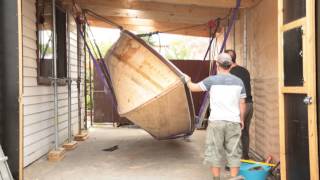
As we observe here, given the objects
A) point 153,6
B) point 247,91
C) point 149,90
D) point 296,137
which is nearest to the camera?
point 296,137

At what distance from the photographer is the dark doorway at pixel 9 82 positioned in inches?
128

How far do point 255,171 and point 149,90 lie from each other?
173 cm

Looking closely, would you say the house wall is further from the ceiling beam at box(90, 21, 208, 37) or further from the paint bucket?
the ceiling beam at box(90, 21, 208, 37)

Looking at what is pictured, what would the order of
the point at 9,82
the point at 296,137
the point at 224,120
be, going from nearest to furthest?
1. the point at 296,137
2. the point at 9,82
3. the point at 224,120

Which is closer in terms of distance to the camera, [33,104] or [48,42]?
[33,104]

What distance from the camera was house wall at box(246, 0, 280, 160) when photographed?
14.9 feet

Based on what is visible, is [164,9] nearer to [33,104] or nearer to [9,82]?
[33,104]

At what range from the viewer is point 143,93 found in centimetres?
487

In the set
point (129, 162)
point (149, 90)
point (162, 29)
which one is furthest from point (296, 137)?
point (162, 29)

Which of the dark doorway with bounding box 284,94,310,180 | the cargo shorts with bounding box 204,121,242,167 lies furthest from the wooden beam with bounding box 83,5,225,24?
the dark doorway with bounding box 284,94,310,180

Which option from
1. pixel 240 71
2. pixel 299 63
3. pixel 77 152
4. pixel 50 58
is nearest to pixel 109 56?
pixel 50 58

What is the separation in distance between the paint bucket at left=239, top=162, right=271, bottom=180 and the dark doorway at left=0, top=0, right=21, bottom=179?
2.15m

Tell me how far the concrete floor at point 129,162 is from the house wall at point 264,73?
866 mm

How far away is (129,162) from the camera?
204 inches
